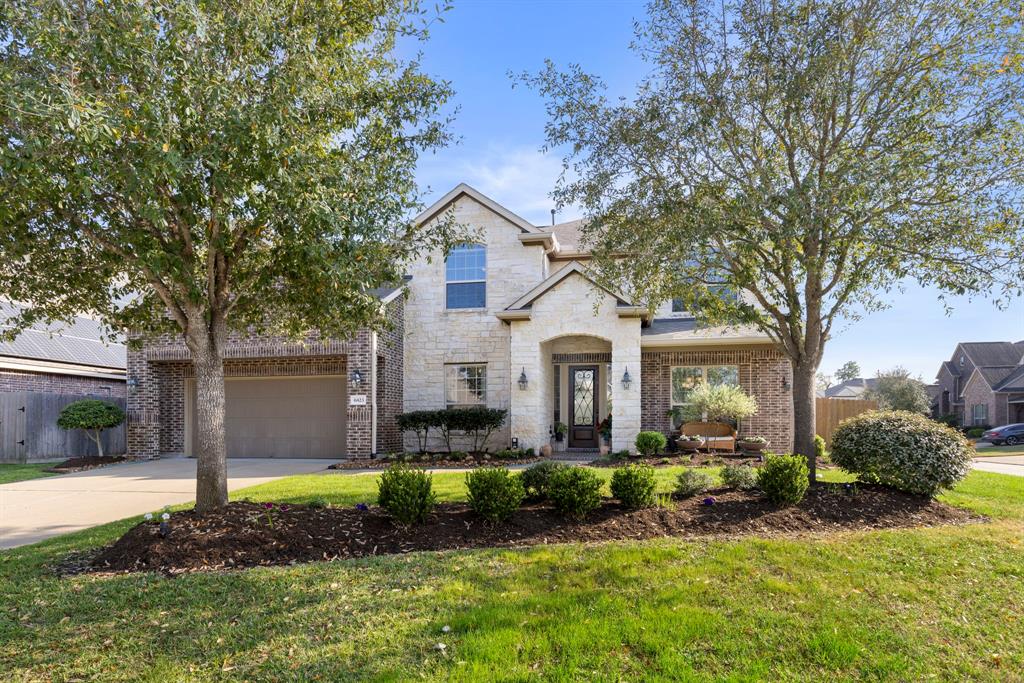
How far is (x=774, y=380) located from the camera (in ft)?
48.1

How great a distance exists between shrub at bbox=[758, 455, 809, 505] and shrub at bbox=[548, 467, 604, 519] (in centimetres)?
214

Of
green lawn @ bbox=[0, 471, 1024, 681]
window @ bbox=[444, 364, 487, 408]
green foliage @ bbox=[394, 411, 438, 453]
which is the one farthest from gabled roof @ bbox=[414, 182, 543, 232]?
green lawn @ bbox=[0, 471, 1024, 681]

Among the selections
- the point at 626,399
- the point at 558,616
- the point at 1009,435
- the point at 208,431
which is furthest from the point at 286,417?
the point at 1009,435

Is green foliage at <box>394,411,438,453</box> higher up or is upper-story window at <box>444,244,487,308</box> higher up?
upper-story window at <box>444,244,487,308</box>

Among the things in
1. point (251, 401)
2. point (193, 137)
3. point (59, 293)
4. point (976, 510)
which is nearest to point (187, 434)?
point (251, 401)

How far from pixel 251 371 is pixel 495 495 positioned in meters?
11.7

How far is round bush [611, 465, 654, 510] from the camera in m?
6.71

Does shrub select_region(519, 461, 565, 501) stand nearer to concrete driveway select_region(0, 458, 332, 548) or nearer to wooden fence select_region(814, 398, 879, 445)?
concrete driveway select_region(0, 458, 332, 548)

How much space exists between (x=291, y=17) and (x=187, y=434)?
43.4 ft

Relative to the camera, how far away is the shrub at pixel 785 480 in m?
6.91

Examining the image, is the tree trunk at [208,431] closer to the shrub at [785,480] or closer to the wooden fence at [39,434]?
the shrub at [785,480]

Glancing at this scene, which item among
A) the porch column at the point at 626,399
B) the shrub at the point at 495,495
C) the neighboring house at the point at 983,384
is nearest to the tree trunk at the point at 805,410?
the shrub at the point at 495,495

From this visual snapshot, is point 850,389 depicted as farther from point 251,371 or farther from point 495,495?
point 495,495

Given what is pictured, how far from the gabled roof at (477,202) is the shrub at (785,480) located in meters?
10.3
